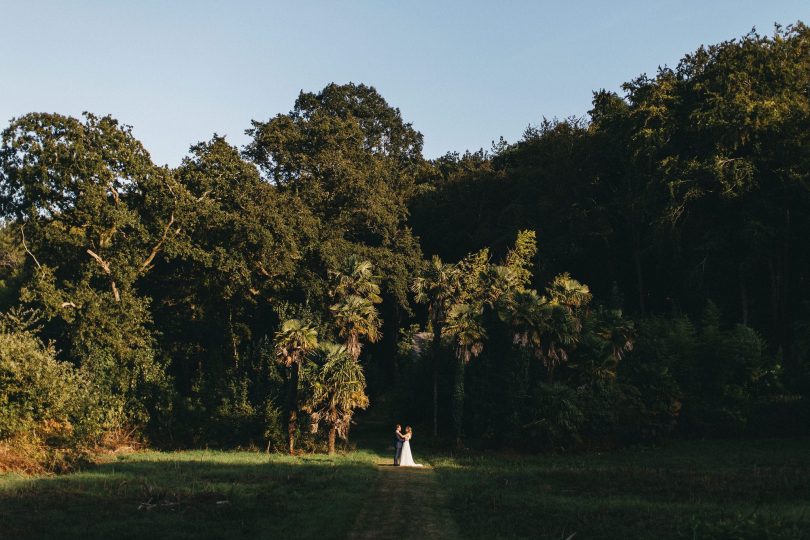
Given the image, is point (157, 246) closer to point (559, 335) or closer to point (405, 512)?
point (559, 335)

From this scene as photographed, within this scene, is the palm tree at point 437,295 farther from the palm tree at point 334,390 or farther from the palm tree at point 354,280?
the palm tree at point 334,390

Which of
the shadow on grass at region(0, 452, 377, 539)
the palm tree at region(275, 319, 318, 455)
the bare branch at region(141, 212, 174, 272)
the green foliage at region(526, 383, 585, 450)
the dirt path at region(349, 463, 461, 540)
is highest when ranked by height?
the bare branch at region(141, 212, 174, 272)

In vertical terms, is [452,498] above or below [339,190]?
below

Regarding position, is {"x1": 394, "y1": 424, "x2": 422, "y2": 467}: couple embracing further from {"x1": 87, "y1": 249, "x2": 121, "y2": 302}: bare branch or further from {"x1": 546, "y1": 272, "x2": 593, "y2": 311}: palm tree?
{"x1": 87, "y1": 249, "x2": 121, "y2": 302}: bare branch

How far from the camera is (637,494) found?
22.5 m

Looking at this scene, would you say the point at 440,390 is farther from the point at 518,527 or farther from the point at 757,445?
the point at 518,527

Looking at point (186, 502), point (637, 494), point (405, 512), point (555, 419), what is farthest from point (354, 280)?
point (405, 512)

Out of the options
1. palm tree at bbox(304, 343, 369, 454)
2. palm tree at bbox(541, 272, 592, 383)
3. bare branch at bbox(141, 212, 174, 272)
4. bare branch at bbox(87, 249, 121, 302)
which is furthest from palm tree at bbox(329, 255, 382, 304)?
bare branch at bbox(87, 249, 121, 302)

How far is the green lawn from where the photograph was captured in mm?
16328

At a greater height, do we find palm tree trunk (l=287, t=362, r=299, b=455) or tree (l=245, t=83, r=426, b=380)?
tree (l=245, t=83, r=426, b=380)

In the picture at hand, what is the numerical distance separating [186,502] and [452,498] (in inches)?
279

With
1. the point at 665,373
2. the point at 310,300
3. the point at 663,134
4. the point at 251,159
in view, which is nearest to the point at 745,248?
the point at 663,134

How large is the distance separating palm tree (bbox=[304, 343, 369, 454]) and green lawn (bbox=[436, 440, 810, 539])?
6.06m

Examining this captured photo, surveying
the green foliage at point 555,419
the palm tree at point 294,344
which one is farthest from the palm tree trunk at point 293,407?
the green foliage at point 555,419
